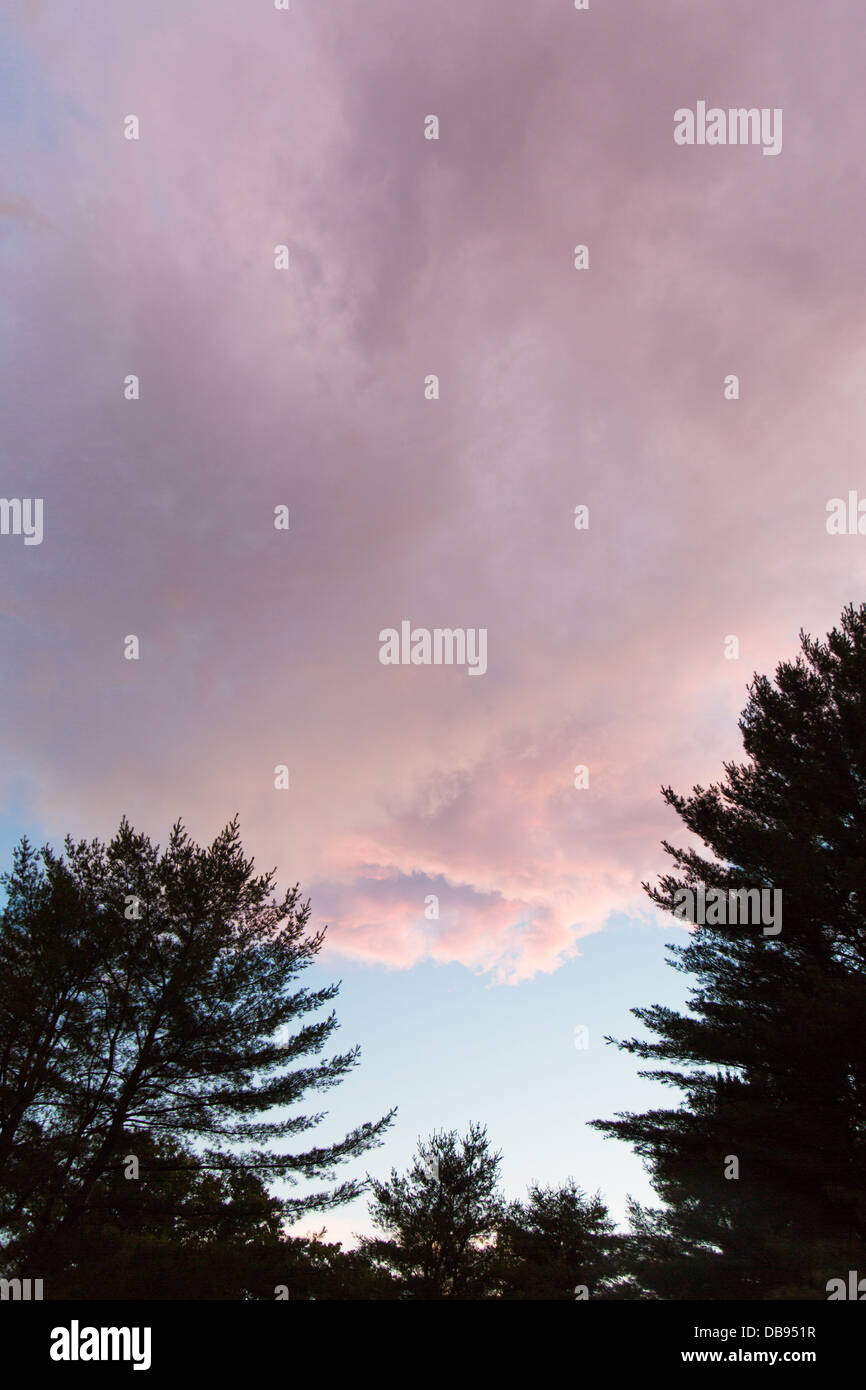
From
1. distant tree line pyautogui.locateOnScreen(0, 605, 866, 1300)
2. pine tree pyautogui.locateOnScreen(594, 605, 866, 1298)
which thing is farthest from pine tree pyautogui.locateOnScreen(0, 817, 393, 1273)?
pine tree pyautogui.locateOnScreen(594, 605, 866, 1298)

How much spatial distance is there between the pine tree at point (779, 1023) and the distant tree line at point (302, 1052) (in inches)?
2.4

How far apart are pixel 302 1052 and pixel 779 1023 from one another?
11032mm

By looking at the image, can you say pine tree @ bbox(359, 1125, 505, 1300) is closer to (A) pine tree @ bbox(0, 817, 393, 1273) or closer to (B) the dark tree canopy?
(B) the dark tree canopy

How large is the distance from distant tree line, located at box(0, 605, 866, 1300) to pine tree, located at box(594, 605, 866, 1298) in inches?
2.4

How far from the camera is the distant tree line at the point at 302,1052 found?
46.1 feet

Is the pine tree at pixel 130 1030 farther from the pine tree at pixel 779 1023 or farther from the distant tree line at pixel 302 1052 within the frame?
the pine tree at pixel 779 1023

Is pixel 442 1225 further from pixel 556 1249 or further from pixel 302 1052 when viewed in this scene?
pixel 302 1052

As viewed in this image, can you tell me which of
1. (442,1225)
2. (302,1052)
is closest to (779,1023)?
(302,1052)

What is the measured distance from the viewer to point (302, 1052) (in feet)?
56.6

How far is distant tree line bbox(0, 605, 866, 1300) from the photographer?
14047 mm

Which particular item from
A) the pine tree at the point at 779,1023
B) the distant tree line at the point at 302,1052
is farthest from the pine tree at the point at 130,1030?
the pine tree at the point at 779,1023
